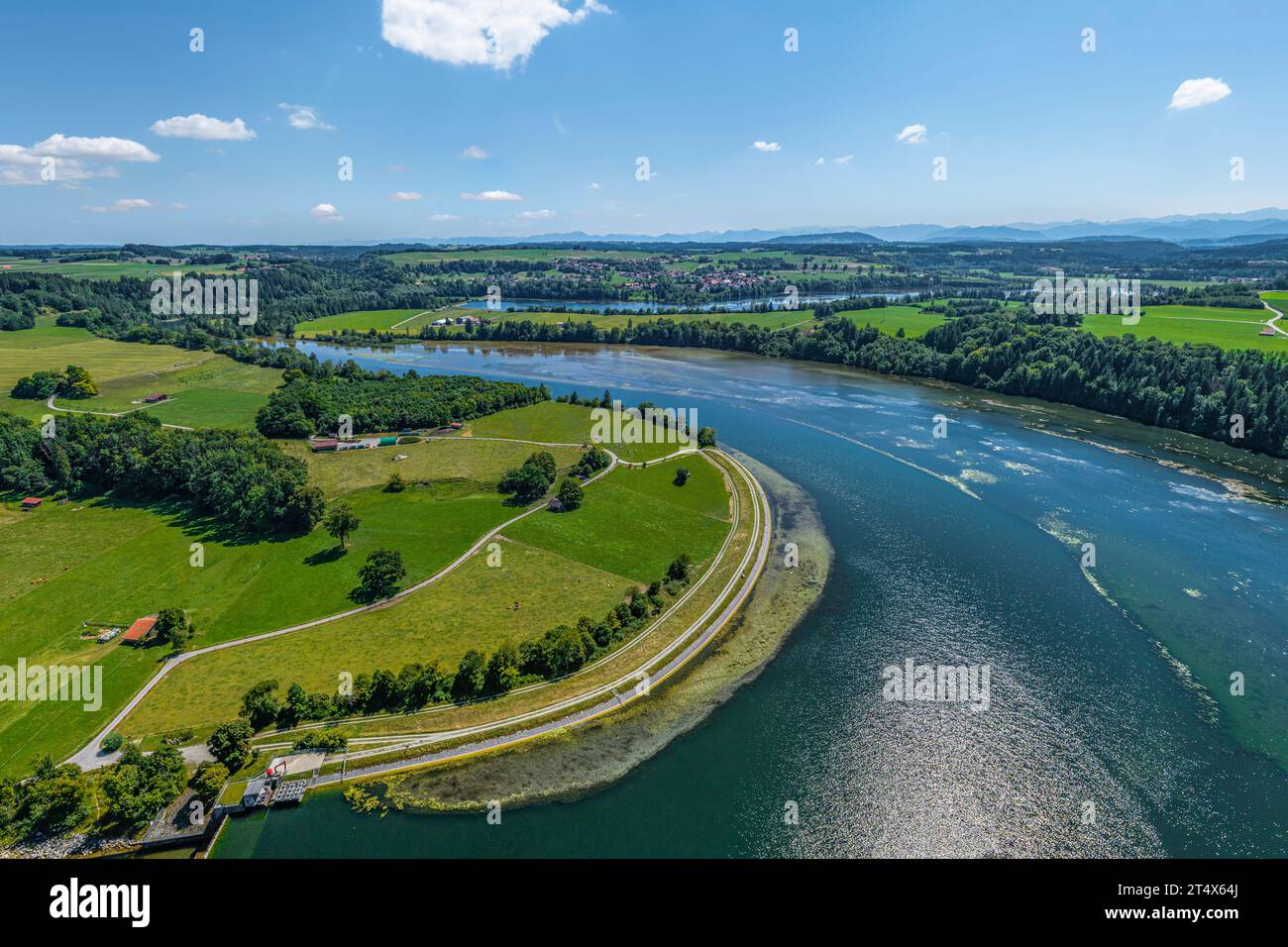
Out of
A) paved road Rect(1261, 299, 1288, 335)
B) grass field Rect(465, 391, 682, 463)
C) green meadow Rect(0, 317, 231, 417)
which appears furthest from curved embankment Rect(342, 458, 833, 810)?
paved road Rect(1261, 299, 1288, 335)

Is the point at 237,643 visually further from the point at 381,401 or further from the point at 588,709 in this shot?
the point at 381,401

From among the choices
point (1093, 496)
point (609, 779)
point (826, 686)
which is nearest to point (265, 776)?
point (609, 779)

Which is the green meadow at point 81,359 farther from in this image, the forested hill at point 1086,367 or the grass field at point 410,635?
the forested hill at point 1086,367

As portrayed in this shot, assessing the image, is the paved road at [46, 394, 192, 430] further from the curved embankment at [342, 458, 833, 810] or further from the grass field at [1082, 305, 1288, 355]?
the grass field at [1082, 305, 1288, 355]

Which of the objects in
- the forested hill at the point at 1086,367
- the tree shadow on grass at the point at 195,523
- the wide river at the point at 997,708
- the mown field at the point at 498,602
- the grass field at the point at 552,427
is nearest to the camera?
the wide river at the point at 997,708

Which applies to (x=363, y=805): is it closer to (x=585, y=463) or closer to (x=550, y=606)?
(x=550, y=606)

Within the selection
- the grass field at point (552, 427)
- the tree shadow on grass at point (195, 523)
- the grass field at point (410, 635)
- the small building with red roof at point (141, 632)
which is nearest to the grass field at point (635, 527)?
the grass field at point (410, 635)
